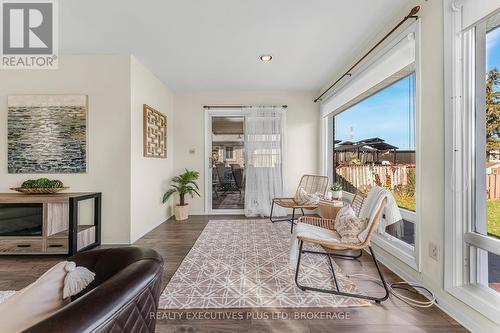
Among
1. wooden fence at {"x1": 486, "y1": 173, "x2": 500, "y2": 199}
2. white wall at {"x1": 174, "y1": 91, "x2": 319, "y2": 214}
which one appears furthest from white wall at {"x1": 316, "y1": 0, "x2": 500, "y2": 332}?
white wall at {"x1": 174, "y1": 91, "x2": 319, "y2": 214}

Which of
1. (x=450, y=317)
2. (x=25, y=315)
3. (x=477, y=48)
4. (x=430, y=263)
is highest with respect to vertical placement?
(x=477, y=48)

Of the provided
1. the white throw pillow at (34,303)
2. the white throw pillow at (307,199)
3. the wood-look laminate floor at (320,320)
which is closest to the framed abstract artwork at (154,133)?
the wood-look laminate floor at (320,320)

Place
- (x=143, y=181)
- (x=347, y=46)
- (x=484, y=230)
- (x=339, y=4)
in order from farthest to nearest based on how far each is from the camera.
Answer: (x=143, y=181) → (x=347, y=46) → (x=339, y=4) → (x=484, y=230)

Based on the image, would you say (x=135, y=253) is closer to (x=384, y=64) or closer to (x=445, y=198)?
(x=445, y=198)

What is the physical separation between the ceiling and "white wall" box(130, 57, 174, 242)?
27 centimetres

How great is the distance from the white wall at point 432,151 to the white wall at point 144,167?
3.22m

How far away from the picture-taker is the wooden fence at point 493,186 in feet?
4.75

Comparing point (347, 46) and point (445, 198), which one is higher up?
point (347, 46)

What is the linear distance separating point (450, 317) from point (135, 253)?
81.2 inches

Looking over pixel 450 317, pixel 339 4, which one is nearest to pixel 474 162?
pixel 450 317

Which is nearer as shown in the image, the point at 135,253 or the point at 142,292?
the point at 142,292

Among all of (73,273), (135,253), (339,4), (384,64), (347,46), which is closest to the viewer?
(73,273)

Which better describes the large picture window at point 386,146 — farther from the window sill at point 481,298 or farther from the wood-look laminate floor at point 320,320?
the wood-look laminate floor at point 320,320

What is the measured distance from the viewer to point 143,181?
130 inches
